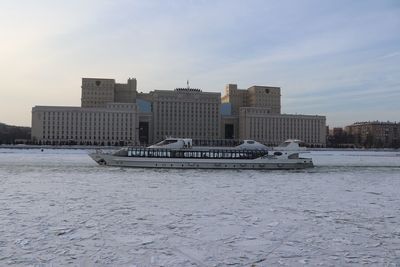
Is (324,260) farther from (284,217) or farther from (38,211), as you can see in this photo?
(38,211)

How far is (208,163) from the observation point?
53.3m

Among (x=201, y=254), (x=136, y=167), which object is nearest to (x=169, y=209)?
(x=201, y=254)

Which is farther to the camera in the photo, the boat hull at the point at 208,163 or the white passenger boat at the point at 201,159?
the white passenger boat at the point at 201,159

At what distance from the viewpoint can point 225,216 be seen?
17438mm

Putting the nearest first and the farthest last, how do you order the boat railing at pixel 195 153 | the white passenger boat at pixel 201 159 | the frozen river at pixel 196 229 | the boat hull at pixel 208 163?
1. the frozen river at pixel 196 229
2. the boat hull at pixel 208 163
3. the white passenger boat at pixel 201 159
4. the boat railing at pixel 195 153

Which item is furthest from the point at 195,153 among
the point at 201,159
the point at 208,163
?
the point at 208,163

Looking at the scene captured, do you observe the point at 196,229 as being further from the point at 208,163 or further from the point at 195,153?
the point at 195,153

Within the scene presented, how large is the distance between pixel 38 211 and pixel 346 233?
12.1 metres

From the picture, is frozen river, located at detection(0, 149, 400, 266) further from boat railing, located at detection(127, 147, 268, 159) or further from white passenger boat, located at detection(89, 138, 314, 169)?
boat railing, located at detection(127, 147, 268, 159)

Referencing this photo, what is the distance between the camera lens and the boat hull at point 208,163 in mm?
52656

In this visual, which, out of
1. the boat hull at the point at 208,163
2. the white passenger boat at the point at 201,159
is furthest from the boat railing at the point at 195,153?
the boat hull at the point at 208,163

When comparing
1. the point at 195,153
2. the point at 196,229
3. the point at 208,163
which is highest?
the point at 195,153

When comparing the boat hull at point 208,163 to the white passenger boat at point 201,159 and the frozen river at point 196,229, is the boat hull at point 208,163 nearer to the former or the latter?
the white passenger boat at point 201,159

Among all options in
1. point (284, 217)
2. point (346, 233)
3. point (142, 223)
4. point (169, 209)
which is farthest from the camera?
point (169, 209)
